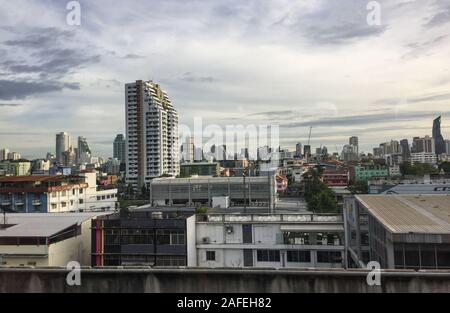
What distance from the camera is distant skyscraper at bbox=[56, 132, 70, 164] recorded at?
63094 mm

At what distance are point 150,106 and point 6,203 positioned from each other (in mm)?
25850

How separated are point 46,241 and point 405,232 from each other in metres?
9.26

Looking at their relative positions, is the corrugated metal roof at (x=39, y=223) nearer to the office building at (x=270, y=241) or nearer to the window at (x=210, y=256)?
the office building at (x=270, y=241)

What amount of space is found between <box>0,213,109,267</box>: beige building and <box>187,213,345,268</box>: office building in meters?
3.71

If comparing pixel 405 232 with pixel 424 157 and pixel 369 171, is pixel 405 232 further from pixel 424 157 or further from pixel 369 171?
pixel 424 157

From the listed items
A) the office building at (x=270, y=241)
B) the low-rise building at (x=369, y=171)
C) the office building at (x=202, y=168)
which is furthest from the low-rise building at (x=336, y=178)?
the office building at (x=270, y=241)

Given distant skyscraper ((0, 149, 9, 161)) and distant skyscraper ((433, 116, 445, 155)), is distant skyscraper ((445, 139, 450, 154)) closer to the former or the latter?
distant skyscraper ((433, 116, 445, 155))

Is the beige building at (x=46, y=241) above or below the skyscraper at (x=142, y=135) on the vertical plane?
below

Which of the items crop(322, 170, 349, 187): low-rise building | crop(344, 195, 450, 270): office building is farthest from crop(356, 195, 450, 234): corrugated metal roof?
crop(322, 170, 349, 187): low-rise building

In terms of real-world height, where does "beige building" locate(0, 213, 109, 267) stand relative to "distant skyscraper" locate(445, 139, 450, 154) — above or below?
below

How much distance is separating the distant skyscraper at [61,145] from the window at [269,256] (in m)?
57.6

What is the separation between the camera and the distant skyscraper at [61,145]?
6309 centimetres
